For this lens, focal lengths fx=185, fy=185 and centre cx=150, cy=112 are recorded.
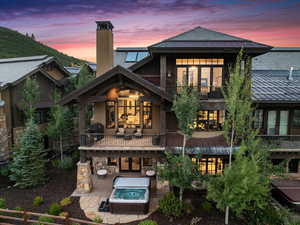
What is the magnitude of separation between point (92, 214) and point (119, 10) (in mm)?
20064

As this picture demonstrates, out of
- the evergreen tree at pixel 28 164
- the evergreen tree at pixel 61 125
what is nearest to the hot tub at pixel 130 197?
the evergreen tree at pixel 28 164

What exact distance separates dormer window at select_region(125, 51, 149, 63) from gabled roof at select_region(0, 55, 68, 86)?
8.28 m

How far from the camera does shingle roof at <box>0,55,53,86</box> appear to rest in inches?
654

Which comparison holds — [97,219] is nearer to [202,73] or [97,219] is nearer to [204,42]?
[202,73]

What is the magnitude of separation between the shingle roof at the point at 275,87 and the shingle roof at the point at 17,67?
1926 cm

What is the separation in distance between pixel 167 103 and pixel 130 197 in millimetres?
6039

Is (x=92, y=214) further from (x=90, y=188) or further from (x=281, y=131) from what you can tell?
(x=281, y=131)

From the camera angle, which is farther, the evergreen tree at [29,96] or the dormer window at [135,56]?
the dormer window at [135,56]

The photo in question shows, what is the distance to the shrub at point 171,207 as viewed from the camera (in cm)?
934

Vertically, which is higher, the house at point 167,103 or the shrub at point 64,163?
the house at point 167,103

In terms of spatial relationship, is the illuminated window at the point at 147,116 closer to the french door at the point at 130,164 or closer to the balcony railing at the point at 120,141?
the balcony railing at the point at 120,141

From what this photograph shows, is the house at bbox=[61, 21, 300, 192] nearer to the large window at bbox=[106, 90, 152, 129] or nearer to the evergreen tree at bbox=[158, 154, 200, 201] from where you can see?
the large window at bbox=[106, 90, 152, 129]

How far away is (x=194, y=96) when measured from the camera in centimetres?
945

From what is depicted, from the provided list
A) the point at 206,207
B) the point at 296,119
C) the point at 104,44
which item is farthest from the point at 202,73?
the point at 206,207
